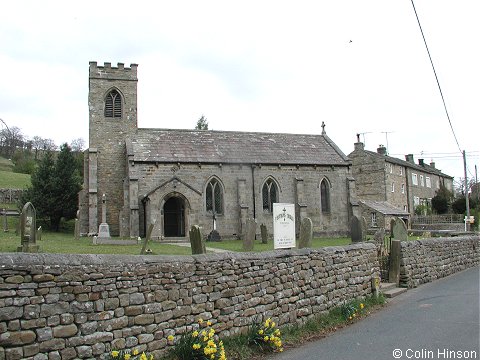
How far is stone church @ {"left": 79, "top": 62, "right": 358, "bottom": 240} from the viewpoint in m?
30.6

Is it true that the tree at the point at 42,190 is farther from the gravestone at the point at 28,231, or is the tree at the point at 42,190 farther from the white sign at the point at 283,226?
the white sign at the point at 283,226

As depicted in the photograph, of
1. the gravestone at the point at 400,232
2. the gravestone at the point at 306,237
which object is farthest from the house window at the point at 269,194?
the gravestone at the point at 306,237

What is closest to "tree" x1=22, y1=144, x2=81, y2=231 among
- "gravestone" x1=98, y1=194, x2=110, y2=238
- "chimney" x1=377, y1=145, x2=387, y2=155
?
"gravestone" x1=98, y1=194, x2=110, y2=238

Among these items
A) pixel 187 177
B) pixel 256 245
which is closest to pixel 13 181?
pixel 187 177

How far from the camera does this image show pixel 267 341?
8586 millimetres

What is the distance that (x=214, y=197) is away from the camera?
32.8 meters

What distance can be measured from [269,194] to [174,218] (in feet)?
23.7

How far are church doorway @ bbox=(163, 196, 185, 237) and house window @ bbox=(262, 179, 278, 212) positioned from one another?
20.8 feet

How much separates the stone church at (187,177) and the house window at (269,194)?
0.07 metres

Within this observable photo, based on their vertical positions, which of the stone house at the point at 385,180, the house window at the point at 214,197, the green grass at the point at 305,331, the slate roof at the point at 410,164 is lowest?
the green grass at the point at 305,331

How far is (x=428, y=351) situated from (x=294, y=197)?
1048 inches

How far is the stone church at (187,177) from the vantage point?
30625 millimetres

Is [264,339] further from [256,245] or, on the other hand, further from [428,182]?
[428,182]

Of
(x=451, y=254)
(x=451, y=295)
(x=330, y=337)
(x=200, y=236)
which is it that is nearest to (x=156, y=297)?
(x=200, y=236)
